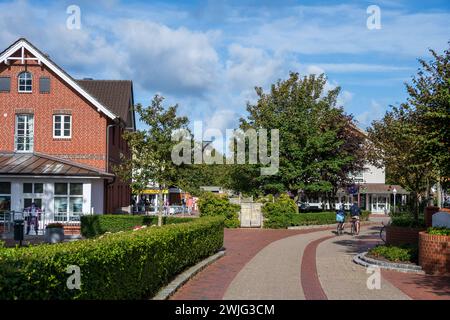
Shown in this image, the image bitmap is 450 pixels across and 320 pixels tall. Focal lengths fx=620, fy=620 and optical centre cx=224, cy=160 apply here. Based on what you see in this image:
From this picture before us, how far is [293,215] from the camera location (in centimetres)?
3750

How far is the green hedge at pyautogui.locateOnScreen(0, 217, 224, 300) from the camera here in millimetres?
6195

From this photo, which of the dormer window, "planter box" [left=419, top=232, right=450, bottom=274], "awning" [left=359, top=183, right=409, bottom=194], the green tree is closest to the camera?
"planter box" [left=419, top=232, right=450, bottom=274]

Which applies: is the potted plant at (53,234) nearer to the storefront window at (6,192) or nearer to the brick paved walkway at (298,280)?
the brick paved walkway at (298,280)

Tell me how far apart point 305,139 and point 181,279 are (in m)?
29.1

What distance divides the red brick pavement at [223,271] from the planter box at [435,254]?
4635 mm

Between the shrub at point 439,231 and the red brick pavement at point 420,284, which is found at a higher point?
the shrub at point 439,231

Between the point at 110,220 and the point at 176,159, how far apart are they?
5.79m

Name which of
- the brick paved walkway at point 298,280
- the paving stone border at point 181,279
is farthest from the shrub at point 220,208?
the paving stone border at point 181,279

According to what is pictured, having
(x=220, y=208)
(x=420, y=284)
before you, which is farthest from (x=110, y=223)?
(x=420, y=284)

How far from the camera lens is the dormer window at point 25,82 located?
1344 inches

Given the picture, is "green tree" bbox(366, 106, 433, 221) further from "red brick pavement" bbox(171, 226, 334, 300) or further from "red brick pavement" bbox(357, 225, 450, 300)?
"red brick pavement" bbox(171, 226, 334, 300)

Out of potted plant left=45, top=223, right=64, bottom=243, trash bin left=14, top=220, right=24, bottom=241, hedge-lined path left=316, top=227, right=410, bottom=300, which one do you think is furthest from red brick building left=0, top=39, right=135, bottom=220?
hedge-lined path left=316, top=227, right=410, bottom=300

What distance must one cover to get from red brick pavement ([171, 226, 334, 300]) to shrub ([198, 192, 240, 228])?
7.40 metres
